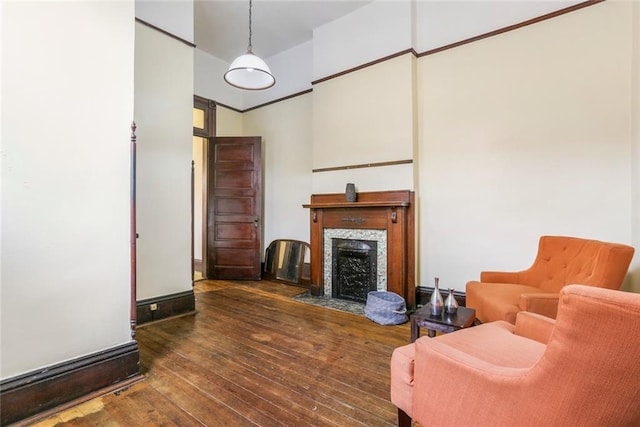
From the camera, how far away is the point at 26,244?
66.0 inches

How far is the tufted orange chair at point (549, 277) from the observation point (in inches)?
83.0

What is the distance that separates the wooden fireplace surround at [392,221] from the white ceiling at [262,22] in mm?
2617

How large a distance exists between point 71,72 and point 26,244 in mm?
1082

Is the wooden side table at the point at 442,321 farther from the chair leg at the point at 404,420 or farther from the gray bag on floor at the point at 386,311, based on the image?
the gray bag on floor at the point at 386,311

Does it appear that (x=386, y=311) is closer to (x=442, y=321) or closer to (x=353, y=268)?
(x=353, y=268)

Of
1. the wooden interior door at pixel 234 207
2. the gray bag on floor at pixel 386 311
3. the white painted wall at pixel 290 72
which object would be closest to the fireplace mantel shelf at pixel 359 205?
the gray bag on floor at pixel 386 311

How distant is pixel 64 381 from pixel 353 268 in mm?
3027

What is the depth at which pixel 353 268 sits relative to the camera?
4.04m

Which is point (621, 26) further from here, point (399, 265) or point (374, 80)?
point (399, 265)

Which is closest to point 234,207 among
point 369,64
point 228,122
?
point 228,122

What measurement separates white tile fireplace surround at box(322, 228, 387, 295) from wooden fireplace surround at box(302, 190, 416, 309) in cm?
6

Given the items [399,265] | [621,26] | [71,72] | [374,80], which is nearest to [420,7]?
[374,80]

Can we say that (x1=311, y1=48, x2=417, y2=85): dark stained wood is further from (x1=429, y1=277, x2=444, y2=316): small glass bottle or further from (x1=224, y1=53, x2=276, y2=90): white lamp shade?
(x1=429, y1=277, x2=444, y2=316): small glass bottle

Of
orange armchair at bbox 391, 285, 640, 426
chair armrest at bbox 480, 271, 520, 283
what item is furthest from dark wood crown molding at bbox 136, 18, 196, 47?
chair armrest at bbox 480, 271, 520, 283
